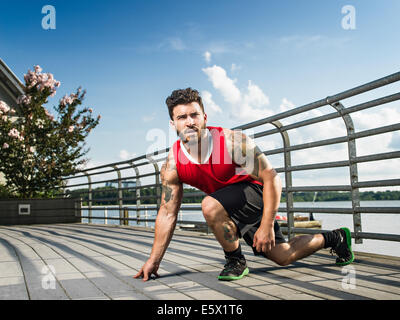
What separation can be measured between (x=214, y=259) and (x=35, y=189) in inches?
327

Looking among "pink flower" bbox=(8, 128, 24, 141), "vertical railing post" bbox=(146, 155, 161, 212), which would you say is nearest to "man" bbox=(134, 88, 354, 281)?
"vertical railing post" bbox=(146, 155, 161, 212)

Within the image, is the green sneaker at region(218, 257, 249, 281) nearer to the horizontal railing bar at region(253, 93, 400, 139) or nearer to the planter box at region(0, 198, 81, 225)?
the horizontal railing bar at region(253, 93, 400, 139)

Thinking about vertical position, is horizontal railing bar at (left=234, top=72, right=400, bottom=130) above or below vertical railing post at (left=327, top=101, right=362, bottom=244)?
above

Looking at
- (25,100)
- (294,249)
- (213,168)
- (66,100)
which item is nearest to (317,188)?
(294,249)

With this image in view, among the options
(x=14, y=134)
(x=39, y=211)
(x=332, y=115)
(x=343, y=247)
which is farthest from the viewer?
(x=14, y=134)

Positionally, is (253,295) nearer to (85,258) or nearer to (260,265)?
(260,265)

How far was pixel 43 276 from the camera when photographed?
2.45m

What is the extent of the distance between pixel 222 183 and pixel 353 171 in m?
1.39

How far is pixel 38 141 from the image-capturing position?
1027 centimetres

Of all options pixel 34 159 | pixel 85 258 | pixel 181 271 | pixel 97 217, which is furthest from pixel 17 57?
pixel 181 271

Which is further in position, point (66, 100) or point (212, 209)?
point (66, 100)

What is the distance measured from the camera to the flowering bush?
32.8 feet

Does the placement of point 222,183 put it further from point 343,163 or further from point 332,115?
point 332,115

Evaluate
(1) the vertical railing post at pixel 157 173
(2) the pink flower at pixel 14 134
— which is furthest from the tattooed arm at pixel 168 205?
(2) the pink flower at pixel 14 134
